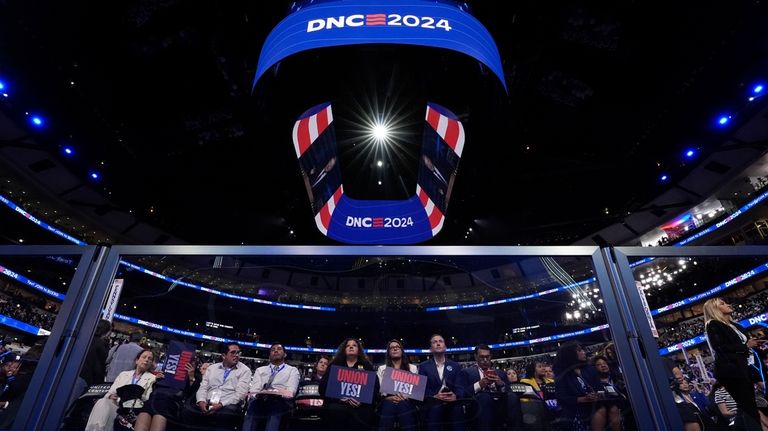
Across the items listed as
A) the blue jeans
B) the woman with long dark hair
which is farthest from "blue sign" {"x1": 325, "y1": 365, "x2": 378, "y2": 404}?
the woman with long dark hair

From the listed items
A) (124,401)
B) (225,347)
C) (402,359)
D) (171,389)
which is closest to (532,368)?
(402,359)

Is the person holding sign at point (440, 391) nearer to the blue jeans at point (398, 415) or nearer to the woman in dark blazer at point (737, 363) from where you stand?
the blue jeans at point (398, 415)

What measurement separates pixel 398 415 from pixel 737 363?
6.14 ft

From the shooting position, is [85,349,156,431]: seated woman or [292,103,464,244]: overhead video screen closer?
[85,349,156,431]: seated woman

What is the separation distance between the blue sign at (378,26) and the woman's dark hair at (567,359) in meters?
1.71

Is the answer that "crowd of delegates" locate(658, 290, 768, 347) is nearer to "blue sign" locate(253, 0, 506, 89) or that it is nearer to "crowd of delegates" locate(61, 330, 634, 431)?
"crowd of delegates" locate(61, 330, 634, 431)

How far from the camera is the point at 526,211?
897 centimetres

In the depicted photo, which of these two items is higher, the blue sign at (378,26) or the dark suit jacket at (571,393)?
the blue sign at (378,26)

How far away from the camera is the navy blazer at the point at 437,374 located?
2.24 meters

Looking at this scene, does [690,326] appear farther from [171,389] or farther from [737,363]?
[171,389]

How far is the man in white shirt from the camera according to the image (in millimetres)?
2051

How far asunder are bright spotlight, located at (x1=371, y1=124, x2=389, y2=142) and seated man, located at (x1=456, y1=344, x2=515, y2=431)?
3528mm

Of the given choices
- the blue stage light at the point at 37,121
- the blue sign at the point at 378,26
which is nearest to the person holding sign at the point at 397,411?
the blue sign at the point at 378,26

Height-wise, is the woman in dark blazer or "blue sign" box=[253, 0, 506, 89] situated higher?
"blue sign" box=[253, 0, 506, 89]
